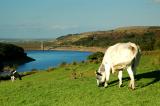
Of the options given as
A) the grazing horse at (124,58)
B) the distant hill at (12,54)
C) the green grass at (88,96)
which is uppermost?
the grazing horse at (124,58)

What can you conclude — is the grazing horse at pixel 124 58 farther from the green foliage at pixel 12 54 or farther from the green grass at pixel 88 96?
the green foliage at pixel 12 54

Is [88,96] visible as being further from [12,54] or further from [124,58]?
[12,54]

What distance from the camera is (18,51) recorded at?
6083 inches

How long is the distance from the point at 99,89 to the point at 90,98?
219 centimetres

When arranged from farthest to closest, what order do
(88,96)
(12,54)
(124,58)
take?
(12,54)
(124,58)
(88,96)

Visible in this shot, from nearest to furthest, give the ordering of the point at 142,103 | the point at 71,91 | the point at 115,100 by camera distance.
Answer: the point at 142,103, the point at 115,100, the point at 71,91

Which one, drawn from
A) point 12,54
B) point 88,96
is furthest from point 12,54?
point 88,96

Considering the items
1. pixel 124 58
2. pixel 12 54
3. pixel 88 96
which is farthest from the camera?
pixel 12 54

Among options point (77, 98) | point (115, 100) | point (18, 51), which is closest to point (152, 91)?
point (115, 100)

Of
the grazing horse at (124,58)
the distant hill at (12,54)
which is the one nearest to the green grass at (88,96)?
the grazing horse at (124,58)

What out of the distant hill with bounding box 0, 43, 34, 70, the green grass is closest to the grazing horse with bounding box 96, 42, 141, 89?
A: the green grass

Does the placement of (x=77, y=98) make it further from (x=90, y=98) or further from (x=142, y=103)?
(x=142, y=103)

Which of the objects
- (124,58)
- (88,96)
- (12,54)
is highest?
(124,58)

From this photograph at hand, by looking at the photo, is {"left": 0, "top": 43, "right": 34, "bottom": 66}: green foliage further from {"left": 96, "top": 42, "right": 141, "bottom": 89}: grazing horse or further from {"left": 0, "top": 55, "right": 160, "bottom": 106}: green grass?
{"left": 96, "top": 42, "right": 141, "bottom": 89}: grazing horse
